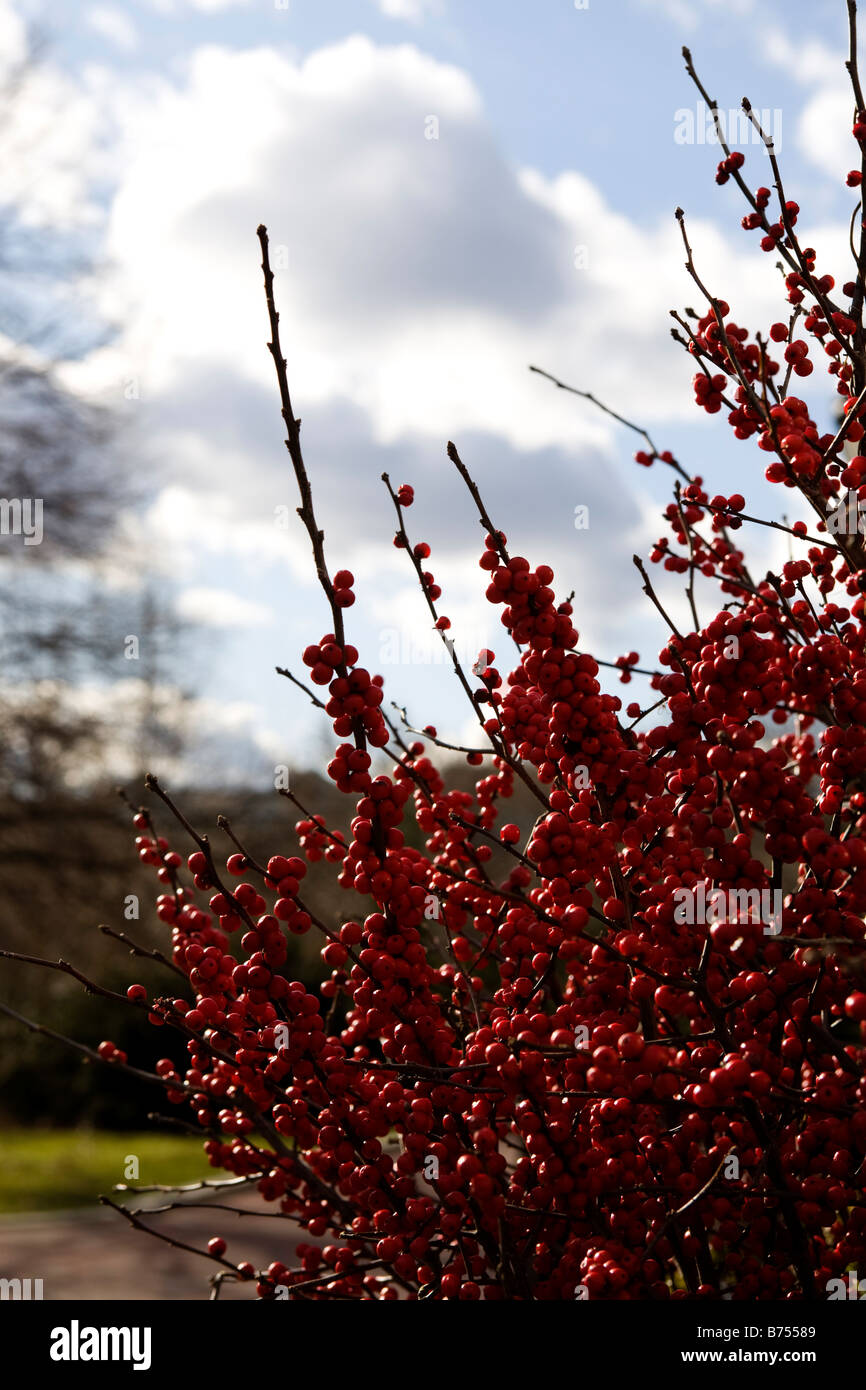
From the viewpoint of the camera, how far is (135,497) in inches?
586

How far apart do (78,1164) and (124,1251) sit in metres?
4.62

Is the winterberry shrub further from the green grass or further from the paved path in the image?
the green grass

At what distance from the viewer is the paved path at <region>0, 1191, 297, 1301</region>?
28.1 ft

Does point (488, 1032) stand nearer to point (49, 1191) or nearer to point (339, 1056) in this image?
point (339, 1056)

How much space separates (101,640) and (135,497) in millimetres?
2047

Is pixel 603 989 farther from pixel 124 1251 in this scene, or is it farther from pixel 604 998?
pixel 124 1251

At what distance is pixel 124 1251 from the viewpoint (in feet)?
32.7

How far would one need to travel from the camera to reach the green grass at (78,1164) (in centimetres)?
1254

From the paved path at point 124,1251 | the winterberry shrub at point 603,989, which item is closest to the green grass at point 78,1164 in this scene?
the paved path at point 124,1251

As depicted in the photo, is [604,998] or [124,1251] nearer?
[604,998]

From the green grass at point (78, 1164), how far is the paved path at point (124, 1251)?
2.34 ft

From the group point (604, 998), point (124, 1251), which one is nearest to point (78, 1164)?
point (124, 1251)

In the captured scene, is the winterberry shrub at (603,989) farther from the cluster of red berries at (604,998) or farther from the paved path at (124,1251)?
the paved path at (124,1251)
